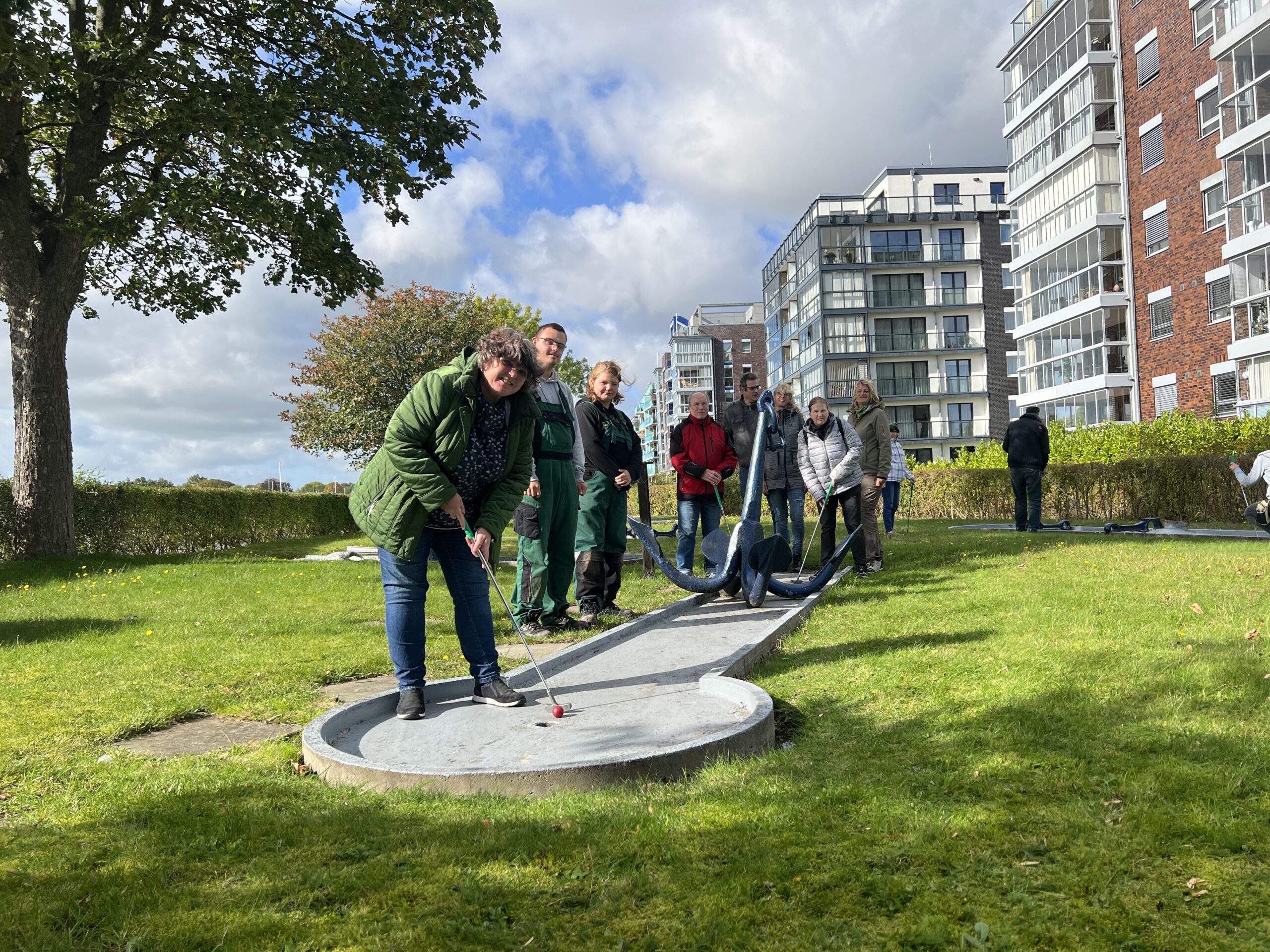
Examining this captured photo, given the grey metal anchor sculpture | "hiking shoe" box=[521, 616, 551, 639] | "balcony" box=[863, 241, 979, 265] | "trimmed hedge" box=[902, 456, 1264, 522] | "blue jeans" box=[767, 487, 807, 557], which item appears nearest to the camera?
"hiking shoe" box=[521, 616, 551, 639]

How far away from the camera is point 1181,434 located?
22109 mm

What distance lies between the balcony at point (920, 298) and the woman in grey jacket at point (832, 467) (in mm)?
50431

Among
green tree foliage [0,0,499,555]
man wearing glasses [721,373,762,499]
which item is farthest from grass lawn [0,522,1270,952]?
green tree foliage [0,0,499,555]

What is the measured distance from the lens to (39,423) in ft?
48.4

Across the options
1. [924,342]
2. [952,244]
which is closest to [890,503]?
[924,342]

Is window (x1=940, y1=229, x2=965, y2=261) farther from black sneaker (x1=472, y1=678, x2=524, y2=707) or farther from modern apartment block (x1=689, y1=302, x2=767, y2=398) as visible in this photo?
black sneaker (x1=472, y1=678, x2=524, y2=707)

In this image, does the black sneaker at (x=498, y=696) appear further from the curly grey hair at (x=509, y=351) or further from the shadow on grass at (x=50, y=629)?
the shadow on grass at (x=50, y=629)

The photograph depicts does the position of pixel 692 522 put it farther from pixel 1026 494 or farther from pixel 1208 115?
pixel 1208 115

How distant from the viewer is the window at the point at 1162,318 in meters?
33.8

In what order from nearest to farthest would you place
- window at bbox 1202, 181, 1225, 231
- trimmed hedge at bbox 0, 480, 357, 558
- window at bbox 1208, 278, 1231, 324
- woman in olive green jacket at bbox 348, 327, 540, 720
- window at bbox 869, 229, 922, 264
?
woman in olive green jacket at bbox 348, 327, 540, 720 → trimmed hedge at bbox 0, 480, 357, 558 → window at bbox 1208, 278, 1231, 324 → window at bbox 1202, 181, 1225, 231 → window at bbox 869, 229, 922, 264

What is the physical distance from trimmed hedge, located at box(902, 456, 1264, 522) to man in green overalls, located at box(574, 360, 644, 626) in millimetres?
13176

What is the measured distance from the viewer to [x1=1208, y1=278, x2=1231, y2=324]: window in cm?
3038

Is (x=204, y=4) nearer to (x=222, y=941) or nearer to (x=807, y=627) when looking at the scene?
(x=807, y=627)

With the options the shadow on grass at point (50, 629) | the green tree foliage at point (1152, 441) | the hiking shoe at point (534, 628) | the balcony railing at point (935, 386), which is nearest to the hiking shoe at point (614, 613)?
the hiking shoe at point (534, 628)
